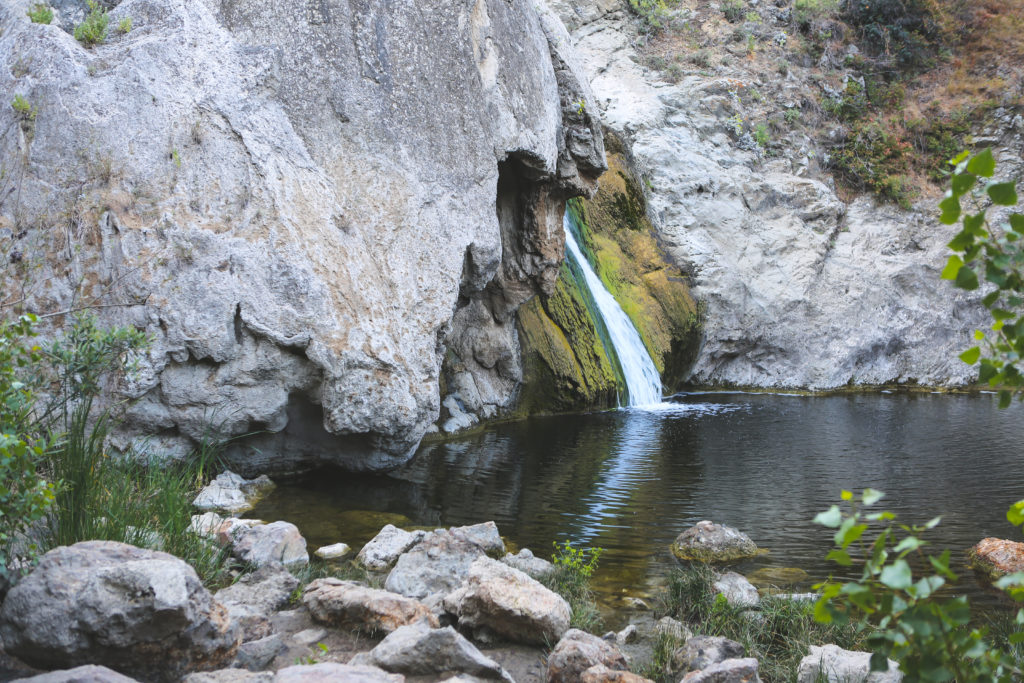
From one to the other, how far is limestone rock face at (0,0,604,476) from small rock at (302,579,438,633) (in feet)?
11.1

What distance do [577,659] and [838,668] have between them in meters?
1.30

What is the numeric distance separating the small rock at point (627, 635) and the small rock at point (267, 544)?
2292 mm

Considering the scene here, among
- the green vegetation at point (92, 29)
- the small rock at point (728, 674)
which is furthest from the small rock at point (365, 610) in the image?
the green vegetation at point (92, 29)

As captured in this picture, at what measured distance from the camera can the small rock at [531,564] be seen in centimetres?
546

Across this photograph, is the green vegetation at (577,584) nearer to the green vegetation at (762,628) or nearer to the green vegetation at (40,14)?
the green vegetation at (762,628)

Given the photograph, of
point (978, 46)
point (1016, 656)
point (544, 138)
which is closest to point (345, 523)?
point (1016, 656)

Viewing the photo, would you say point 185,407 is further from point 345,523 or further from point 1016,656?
point 1016,656

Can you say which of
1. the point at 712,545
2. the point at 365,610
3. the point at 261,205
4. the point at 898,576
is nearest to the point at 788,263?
the point at 712,545

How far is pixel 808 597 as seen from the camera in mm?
4945

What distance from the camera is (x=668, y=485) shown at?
8.77 m

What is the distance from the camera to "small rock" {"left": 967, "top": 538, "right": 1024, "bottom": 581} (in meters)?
5.83

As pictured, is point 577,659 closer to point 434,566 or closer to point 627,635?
point 627,635

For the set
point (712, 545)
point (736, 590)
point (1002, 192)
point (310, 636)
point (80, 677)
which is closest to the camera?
point (1002, 192)

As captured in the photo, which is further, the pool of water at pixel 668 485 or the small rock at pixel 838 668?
the pool of water at pixel 668 485
